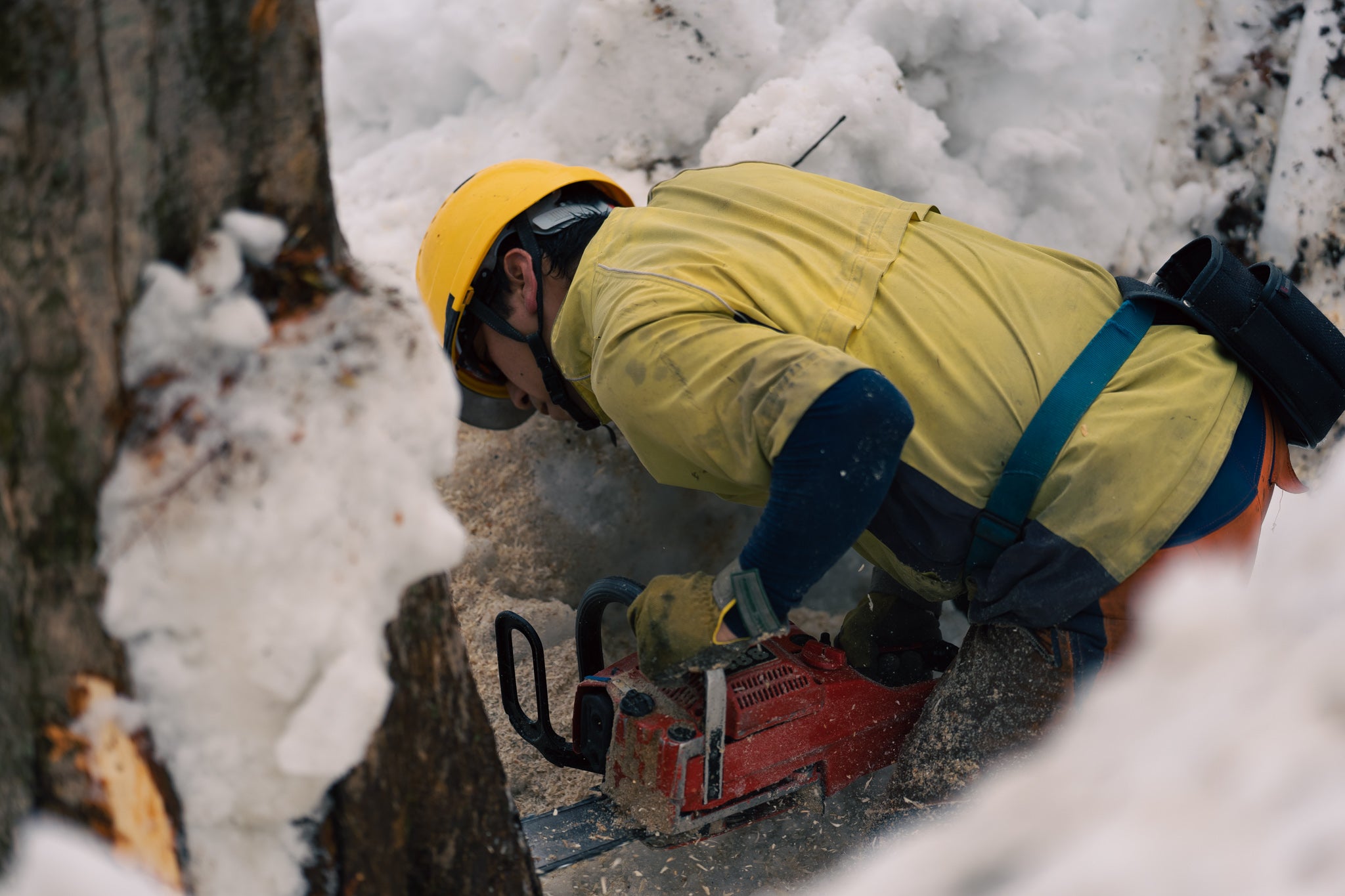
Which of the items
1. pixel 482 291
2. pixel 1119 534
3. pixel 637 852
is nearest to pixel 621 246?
pixel 482 291

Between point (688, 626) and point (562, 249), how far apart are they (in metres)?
0.83

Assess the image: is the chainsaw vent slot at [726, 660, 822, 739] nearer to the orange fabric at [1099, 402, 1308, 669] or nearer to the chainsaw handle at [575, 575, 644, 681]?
the chainsaw handle at [575, 575, 644, 681]

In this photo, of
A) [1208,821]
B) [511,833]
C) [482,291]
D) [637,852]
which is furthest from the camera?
[482,291]

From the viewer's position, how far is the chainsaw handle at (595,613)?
1964 millimetres

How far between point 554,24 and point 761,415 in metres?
2.01

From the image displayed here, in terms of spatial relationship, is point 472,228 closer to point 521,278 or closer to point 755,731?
point 521,278

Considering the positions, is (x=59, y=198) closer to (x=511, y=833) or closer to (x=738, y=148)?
(x=511, y=833)

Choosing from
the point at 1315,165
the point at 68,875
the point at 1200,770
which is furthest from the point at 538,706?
the point at 1315,165


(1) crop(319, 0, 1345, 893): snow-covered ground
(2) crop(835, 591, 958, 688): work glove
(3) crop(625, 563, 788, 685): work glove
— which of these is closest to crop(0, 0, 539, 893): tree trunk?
(3) crop(625, 563, 788, 685): work glove

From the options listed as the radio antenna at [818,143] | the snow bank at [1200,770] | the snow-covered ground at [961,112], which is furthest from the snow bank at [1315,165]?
the snow bank at [1200,770]

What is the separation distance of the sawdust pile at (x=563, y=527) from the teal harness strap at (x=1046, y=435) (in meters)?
1.07

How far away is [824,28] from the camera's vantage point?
2.87 metres

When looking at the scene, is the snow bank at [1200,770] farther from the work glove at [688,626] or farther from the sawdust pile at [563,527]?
the sawdust pile at [563,527]

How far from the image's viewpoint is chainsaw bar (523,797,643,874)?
5.68 feet
